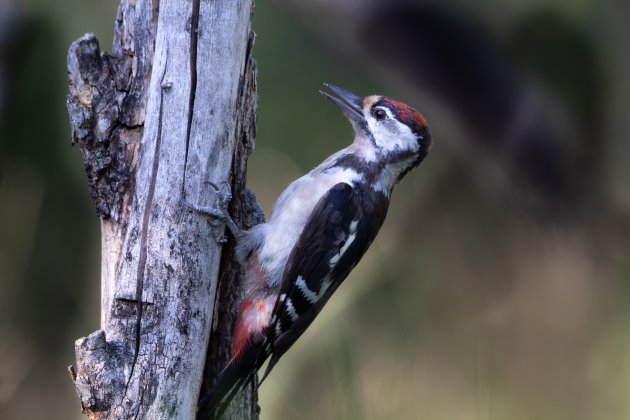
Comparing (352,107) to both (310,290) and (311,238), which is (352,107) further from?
(310,290)

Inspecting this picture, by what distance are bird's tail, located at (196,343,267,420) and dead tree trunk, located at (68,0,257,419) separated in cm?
5

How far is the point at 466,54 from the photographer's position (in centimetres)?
411

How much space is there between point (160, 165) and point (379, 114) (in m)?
0.91

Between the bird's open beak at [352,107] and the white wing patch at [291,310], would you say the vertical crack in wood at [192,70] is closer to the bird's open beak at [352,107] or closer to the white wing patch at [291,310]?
the white wing patch at [291,310]

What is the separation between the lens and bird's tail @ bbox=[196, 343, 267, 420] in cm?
196

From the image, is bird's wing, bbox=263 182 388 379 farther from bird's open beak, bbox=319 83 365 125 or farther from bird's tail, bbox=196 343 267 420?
bird's open beak, bbox=319 83 365 125

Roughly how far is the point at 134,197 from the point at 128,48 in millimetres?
423

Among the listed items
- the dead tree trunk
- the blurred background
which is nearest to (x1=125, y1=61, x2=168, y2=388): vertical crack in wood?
the dead tree trunk

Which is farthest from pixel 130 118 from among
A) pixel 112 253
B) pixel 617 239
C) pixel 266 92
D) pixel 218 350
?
pixel 617 239

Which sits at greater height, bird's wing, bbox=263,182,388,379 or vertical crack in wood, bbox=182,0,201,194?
vertical crack in wood, bbox=182,0,201,194

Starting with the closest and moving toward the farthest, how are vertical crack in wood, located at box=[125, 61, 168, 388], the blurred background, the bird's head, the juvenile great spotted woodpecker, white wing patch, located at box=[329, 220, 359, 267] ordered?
vertical crack in wood, located at box=[125, 61, 168, 388] < the juvenile great spotted woodpecker < white wing patch, located at box=[329, 220, 359, 267] < the bird's head < the blurred background

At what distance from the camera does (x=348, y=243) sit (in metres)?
2.33

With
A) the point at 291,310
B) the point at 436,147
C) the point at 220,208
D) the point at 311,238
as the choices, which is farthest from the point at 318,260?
the point at 436,147

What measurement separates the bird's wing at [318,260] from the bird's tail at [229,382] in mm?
83
